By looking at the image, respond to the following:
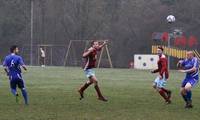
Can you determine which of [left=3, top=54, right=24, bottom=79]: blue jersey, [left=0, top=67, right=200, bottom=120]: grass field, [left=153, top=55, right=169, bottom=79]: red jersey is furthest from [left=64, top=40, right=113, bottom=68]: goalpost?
A: [left=3, top=54, right=24, bottom=79]: blue jersey

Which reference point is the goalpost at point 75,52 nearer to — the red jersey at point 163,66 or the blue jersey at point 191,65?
the red jersey at point 163,66

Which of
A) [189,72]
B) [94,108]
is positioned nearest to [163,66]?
[189,72]

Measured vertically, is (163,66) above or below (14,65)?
below

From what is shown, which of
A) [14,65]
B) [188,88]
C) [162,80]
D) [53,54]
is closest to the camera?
[188,88]

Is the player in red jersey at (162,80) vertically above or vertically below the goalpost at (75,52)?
above

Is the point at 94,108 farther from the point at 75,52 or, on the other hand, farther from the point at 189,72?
the point at 75,52

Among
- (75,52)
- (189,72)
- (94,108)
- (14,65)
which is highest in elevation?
(14,65)

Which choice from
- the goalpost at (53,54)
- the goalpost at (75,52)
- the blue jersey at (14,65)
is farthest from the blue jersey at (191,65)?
the goalpost at (53,54)

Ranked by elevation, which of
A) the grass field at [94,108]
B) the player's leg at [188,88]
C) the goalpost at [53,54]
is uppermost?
the player's leg at [188,88]

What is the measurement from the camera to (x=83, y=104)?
18797mm

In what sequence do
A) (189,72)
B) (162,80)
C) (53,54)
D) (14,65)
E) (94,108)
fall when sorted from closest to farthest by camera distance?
(94,108), (189,72), (14,65), (162,80), (53,54)

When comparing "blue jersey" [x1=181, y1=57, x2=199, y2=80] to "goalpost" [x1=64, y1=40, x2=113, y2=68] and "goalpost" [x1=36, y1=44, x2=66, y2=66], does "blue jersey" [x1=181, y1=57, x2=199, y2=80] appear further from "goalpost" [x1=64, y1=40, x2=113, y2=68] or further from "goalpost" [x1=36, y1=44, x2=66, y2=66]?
"goalpost" [x1=36, y1=44, x2=66, y2=66]

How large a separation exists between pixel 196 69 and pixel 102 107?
122 inches

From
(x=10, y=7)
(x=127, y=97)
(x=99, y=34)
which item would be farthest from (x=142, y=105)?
(x=10, y=7)
